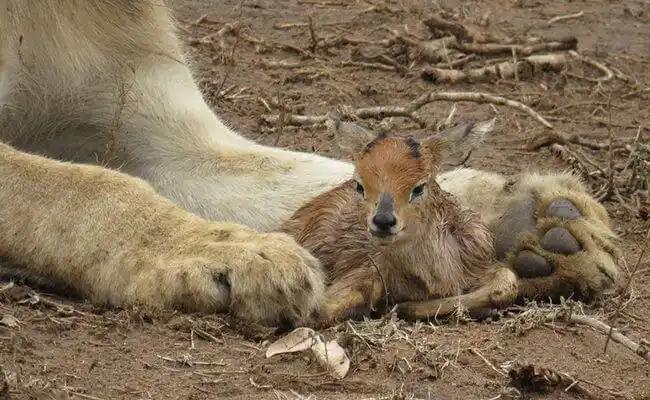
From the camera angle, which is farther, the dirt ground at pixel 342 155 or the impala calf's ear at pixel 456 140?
the impala calf's ear at pixel 456 140

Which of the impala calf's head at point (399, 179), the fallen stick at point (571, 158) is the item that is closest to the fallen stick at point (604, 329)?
the impala calf's head at point (399, 179)

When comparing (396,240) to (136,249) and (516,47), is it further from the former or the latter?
(516,47)

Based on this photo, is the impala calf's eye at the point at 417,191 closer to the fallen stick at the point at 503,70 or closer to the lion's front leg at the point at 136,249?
the lion's front leg at the point at 136,249

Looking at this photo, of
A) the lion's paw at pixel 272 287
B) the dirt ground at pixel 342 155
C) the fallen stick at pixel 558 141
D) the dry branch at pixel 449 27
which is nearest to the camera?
the dirt ground at pixel 342 155

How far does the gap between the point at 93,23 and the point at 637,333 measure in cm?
196

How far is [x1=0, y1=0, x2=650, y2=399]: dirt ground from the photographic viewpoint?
3182 mm

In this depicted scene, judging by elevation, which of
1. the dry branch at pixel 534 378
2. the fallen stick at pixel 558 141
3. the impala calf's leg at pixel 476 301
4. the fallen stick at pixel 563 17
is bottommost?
the fallen stick at pixel 563 17

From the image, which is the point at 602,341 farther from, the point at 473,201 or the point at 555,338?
the point at 473,201

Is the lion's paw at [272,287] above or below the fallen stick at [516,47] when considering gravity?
above

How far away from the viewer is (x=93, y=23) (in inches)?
180

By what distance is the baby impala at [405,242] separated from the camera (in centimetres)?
349

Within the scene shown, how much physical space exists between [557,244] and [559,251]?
20 mm

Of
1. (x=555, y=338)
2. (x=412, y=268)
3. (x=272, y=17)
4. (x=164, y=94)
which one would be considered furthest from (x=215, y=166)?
(x=272, y=17)

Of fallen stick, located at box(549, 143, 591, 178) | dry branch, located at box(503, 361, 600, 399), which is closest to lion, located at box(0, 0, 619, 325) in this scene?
dry branch, located at box(503, 361, 600, 399)
